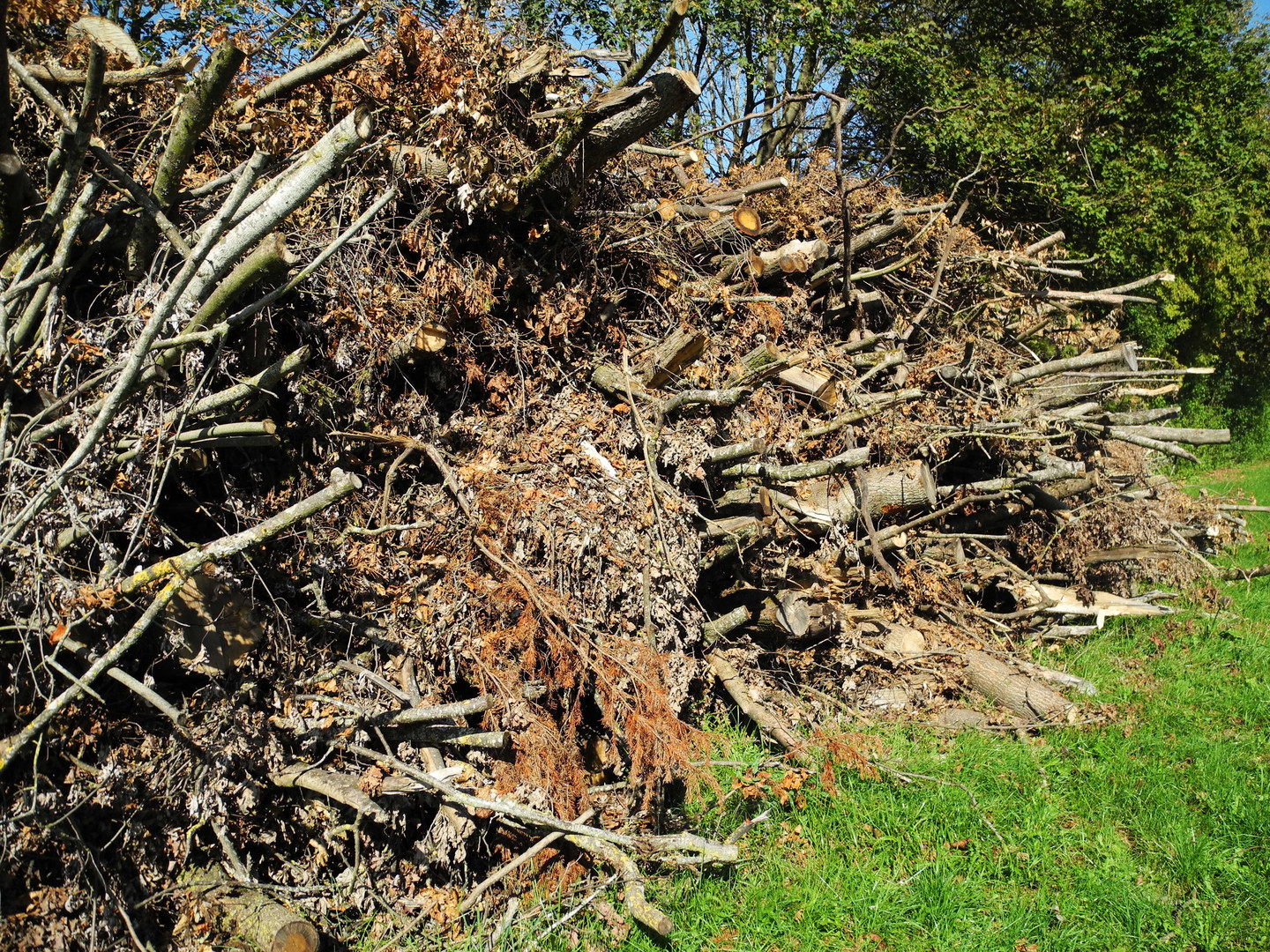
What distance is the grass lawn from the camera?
3.56 meters

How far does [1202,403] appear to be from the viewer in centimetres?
1798

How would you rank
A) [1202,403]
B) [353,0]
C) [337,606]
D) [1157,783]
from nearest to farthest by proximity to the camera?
[337,606] < [1157,783] < [353,0] < [1202,403]

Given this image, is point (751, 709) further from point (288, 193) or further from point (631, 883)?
point (288, 193)

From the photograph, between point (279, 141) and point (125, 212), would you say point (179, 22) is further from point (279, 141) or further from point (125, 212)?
point (125, 212)

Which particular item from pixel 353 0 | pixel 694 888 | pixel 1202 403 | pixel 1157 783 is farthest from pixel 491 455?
pixel 1202 403

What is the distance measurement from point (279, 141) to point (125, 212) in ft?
3.54

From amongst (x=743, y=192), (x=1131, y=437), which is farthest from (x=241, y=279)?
(x=1131, y=437)

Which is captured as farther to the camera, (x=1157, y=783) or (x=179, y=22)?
(x=179, y=22)

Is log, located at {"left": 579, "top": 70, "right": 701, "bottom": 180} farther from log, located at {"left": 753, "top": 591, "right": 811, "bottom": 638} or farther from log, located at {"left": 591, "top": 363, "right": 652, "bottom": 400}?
log, located at {"left": 753, "top": 591, "right": 811, "bottom": 638}

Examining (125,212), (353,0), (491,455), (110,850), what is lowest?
(110,850)

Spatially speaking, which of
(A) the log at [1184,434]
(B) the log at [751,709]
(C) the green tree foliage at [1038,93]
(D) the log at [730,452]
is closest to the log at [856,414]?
(D) the log at [730,452]

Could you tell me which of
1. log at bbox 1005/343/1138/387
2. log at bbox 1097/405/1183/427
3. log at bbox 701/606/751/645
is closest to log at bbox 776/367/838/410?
log at bbox 1005/343/1138/387

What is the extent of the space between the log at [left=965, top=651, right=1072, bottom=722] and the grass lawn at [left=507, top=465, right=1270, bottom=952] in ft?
0.54

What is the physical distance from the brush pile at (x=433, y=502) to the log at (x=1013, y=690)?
0.13ft
